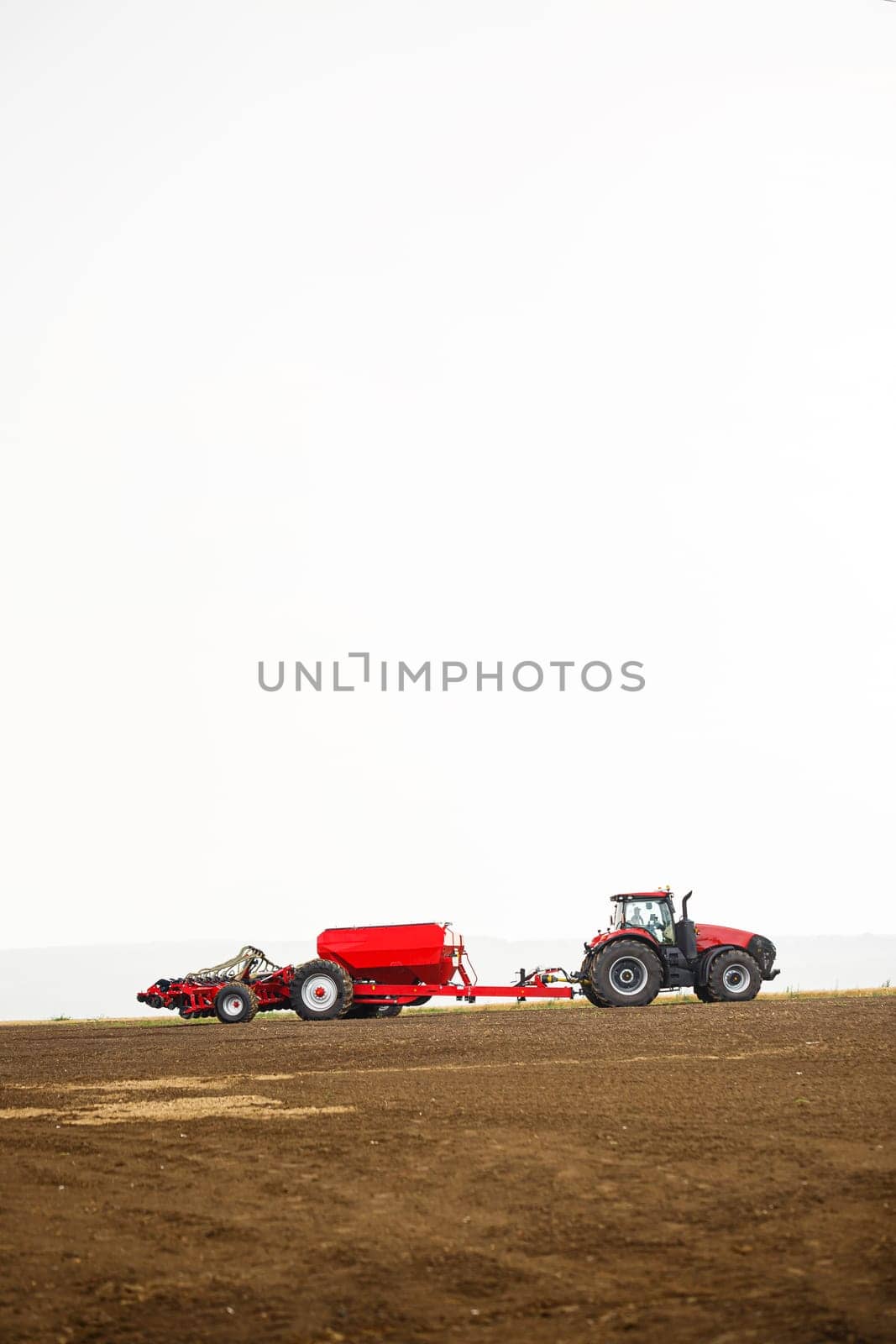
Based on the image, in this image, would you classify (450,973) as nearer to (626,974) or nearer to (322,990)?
(322,990)

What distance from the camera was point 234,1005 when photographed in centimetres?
3023

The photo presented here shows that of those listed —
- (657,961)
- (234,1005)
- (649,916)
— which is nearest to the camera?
(657,961)

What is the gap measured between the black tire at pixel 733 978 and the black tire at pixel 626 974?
123cm

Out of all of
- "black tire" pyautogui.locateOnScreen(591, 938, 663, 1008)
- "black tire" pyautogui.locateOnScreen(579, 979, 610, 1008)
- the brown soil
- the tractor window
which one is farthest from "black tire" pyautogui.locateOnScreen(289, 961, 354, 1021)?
the brown soil

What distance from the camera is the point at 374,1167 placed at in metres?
11.1

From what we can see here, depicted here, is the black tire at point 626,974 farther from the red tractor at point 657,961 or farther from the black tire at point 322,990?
the black tire at point 322,990

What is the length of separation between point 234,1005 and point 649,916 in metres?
9.69

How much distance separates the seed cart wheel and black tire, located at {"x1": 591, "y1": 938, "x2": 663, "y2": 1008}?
7.82 m

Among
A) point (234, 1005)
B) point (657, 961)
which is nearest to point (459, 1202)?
point (657, 961)

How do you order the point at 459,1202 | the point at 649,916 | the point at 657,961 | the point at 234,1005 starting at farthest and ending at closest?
the point at 234,1005, the point at 649,916, the point at 657,961, the point at 459,1202

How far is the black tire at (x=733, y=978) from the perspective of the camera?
1157 inches

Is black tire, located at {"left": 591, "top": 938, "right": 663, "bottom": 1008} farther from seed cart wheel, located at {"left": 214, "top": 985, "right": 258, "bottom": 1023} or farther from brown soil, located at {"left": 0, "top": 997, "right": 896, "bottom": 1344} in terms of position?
brown soil, located at {"left": 0, "top": 997, "right": 896, "bottom": 1344}

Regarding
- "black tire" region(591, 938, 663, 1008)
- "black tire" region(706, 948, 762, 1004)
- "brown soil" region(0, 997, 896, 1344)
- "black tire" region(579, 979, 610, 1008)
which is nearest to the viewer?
"brown soil" region(0, 997, 896, 1344)

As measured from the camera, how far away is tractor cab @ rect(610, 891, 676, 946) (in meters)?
29.9
